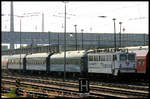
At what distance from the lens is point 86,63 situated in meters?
46.5

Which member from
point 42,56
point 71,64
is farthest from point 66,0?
point 42,56

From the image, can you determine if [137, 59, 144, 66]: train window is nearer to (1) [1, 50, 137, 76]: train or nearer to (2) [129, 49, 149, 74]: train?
(2) [129, 49, 149, 74]: train

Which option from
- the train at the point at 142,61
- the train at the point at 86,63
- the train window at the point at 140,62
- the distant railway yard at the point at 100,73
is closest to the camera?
the distant railway yard at the point at 100,73

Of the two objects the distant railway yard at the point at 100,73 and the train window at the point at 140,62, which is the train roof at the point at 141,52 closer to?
the distant railway yard at the point at 100,73

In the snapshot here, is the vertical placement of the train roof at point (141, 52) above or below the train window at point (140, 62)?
above

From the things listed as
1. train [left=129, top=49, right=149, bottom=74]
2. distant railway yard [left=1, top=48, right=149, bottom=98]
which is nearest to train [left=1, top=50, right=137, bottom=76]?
distant railway yard [left=1, top=48, right=149, bottom=98]

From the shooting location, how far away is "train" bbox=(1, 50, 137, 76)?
1569 inches

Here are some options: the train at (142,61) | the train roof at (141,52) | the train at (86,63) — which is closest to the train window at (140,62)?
the train at (142,61)

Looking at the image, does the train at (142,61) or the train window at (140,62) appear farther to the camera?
the train window at (140,62)

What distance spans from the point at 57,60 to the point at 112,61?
16.0 m

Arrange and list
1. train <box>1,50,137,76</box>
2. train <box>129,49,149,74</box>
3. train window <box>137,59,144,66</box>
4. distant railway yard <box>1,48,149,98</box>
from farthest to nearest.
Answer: train <box>1,50,137,76</box>, train window <box>137,59,144,66</box>, train <box>129,49,149,74</box>, distant railway yard <box>1,48,149,98</box>

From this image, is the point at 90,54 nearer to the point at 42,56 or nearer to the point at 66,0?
the point at 66,0

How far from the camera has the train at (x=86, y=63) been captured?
39844mm

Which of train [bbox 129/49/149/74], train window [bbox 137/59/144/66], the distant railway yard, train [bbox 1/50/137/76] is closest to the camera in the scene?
the distant railway yard
